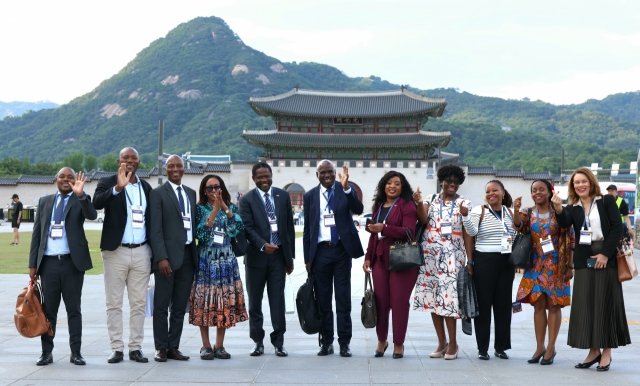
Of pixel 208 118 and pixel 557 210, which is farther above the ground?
pixel 208 118

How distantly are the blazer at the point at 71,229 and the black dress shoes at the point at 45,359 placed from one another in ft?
2.26

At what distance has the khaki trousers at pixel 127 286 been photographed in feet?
19.6

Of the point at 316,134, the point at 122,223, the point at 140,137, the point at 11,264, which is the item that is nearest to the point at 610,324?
the point at 122,223

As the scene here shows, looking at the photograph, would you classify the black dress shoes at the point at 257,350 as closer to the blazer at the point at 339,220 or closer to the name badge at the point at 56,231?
the blazer at the point at 339,220

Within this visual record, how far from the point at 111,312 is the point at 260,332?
134cm

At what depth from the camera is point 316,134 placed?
49594mm

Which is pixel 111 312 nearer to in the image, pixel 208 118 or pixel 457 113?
pixel 208 118

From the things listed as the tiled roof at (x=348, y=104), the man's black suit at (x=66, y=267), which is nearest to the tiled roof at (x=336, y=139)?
the tiled roof at (x=348, y=104)

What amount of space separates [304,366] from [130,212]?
2020mm

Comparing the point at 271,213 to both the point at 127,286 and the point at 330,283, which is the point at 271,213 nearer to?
the point at 330,283

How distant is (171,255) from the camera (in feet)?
20.1

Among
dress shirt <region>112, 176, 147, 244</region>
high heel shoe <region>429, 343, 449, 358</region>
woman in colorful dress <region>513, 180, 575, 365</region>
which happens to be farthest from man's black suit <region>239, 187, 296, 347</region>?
woman in colorful dress <region>513, 180, 575, 365</region>

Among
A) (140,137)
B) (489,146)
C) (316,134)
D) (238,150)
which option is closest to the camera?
(316,134)

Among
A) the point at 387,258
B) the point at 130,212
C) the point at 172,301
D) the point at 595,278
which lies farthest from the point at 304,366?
the point at 595,278
